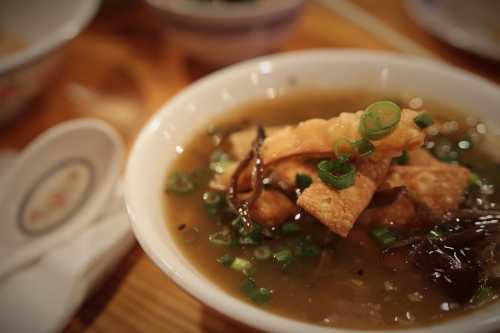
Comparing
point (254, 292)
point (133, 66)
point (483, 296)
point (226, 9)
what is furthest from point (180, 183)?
point (133, 66)

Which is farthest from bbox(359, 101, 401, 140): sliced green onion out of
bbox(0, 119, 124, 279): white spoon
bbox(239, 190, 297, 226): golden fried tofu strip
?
bbox(0, 119, 124, 279): white spoon

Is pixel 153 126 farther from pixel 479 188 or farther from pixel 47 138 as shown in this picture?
pixel 479 188

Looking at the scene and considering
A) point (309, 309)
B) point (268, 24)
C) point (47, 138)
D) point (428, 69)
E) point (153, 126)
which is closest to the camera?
point (309, 309)

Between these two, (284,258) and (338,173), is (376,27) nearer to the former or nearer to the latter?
(338,173)

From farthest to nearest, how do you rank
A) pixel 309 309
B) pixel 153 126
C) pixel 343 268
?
pixel 153 126
pixel 343 268
pixel 309 309

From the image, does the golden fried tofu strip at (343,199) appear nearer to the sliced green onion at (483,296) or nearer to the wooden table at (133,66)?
the sliced green onion at (483,296)

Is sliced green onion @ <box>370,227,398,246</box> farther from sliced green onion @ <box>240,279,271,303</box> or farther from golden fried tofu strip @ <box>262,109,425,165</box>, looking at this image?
sliced green onion @ <box>240,279,271,303</box>

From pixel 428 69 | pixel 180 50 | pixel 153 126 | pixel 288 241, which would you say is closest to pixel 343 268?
pixel 288 241
